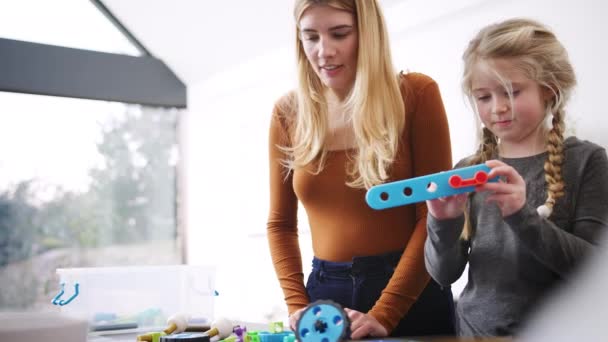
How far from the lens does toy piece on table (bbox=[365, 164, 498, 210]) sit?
A: 2.15 ft

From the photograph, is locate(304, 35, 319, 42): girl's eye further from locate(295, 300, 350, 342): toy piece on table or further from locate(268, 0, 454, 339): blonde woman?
locate(295, 300, 350, 342): toy piece on table

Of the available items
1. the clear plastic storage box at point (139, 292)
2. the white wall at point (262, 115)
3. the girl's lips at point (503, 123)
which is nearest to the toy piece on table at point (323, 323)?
the girl's lips at point (503, 123)

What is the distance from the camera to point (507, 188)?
2.41 feet

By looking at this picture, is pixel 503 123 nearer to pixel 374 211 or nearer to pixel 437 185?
pixel 374 211

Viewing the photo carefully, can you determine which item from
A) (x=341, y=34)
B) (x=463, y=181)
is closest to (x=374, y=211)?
(x=341, y=34)

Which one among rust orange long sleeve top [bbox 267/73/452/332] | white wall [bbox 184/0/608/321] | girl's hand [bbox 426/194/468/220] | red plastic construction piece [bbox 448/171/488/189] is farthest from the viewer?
white wall [bbox 184/0/608/321]

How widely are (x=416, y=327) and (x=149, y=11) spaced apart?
2.25 metres

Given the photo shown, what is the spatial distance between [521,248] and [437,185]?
333 mm

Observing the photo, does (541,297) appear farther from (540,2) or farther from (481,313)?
(540,2)

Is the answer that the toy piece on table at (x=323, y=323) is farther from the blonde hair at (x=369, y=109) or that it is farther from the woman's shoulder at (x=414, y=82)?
the woman's shoulder at (x=414, y=82)

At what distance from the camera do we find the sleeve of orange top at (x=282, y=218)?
1109 millimetres

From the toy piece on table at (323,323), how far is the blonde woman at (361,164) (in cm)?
31

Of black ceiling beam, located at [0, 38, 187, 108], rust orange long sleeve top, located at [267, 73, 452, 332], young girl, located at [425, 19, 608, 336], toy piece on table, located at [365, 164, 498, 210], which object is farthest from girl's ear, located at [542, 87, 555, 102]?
black ceiling beam, located at [0, 38, 187, 108]

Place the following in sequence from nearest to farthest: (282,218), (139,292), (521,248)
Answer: (521,248) < (282,218) < (139,292)
